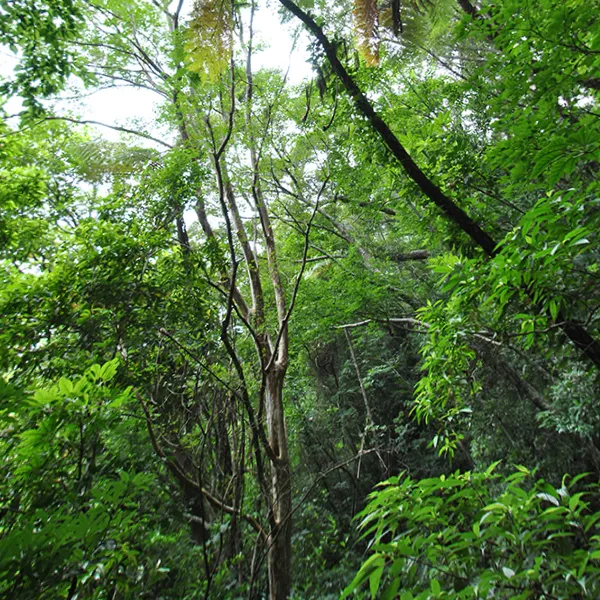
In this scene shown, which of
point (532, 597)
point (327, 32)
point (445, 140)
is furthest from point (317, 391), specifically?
point (532, 597)

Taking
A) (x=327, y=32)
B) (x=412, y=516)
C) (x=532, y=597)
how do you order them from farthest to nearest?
(x=327, y=32)
(x=412, y=516)
(x=532, y=597)

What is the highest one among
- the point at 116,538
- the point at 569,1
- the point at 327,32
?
the point at 327,32

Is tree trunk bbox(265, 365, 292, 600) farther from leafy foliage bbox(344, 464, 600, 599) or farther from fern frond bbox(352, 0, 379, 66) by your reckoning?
fern frond bbox(352, 0, 379, 66)

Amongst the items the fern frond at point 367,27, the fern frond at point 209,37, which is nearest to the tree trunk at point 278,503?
the fern frond at point 209,37

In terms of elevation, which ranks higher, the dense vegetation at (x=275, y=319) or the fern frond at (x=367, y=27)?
the fern frond at (x=367, y=27)

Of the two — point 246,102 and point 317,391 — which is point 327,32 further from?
point 317,391

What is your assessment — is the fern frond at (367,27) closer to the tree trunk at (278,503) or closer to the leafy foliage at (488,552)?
the tree trunk at (278,503)

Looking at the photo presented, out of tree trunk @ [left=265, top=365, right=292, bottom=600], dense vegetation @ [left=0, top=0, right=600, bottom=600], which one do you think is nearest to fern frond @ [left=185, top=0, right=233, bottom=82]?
dense vegetation @ [left=0, top=0, right=600, bottom=600]

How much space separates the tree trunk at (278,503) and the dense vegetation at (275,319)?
3 cm

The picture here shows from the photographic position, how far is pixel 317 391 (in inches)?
415

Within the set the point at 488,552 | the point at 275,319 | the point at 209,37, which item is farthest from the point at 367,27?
the point at 275,319

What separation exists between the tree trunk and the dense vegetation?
33mm

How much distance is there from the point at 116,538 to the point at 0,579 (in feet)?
1.51

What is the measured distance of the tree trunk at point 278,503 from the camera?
3.43m
